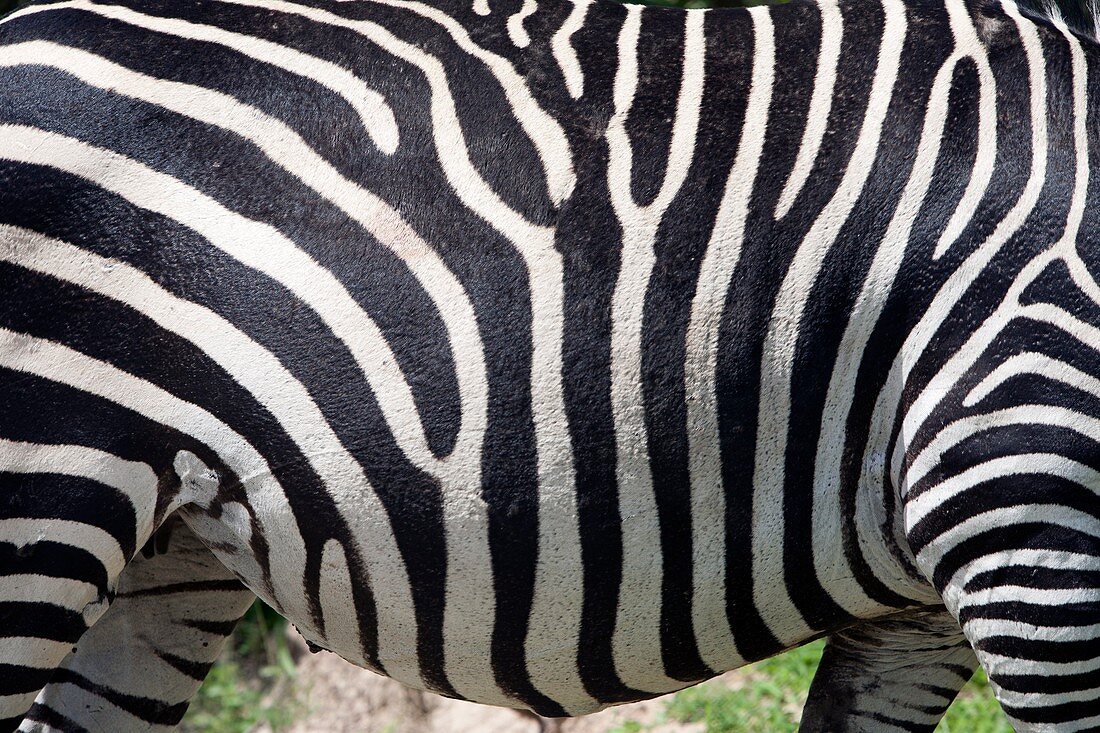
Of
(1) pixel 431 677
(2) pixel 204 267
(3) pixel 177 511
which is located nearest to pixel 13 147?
(2) pixel 204 267

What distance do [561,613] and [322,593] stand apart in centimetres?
45

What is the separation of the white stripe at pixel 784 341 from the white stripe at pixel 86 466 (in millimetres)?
1103

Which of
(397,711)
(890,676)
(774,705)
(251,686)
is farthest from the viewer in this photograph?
(251,686)

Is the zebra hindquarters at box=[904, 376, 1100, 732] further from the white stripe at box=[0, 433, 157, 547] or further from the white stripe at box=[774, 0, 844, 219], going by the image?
the white stripe at box=[0, 433, 157, 547]

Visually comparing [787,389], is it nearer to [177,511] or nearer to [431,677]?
[431,677]

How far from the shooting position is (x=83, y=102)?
197cm

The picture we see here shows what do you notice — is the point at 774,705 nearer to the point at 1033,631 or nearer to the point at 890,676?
the point at 890,676

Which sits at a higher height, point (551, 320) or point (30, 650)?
point (551, 320)

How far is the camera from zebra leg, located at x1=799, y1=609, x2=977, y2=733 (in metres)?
2.56

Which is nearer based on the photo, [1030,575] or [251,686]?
[1030,575]

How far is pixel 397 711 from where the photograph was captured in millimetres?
4680

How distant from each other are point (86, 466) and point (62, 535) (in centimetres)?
14

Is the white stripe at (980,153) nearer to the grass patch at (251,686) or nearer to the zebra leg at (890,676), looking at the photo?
the zebra leg at (890,676)

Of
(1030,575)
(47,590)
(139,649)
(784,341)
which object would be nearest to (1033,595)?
(1030,575)
